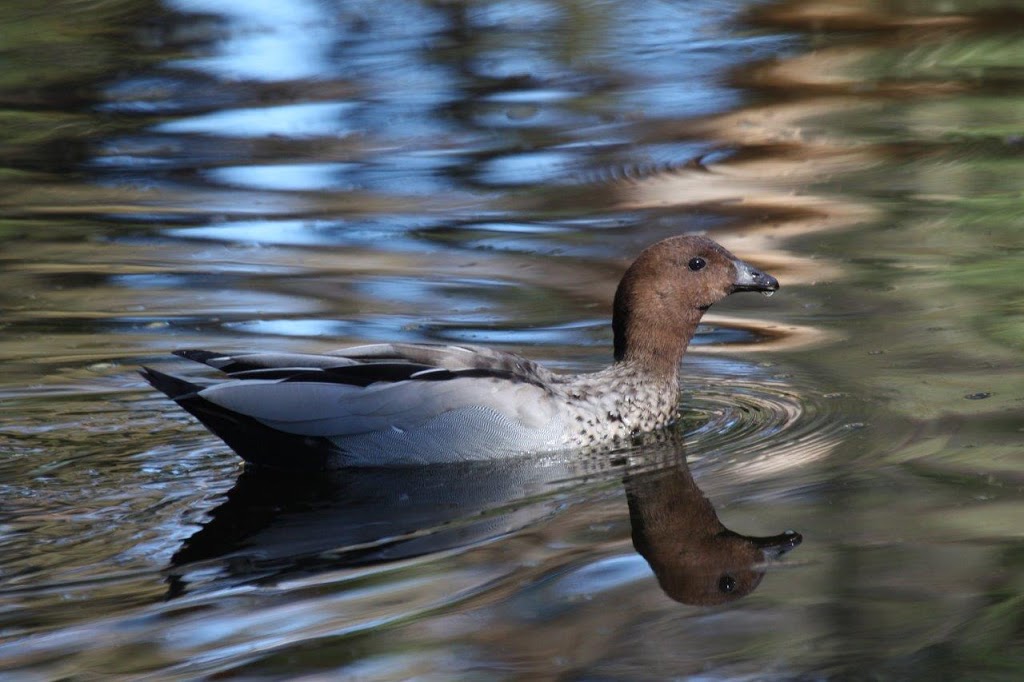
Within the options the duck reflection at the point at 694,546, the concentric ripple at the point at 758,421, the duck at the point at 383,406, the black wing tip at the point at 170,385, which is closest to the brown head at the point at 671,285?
the concentric ripple at the point at 758,421

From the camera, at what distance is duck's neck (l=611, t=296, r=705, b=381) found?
8.21m

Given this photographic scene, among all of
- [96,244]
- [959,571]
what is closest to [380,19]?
[96,244]

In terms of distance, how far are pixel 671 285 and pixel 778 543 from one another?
96.8 inches

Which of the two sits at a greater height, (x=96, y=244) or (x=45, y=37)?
(x=45, y=37)

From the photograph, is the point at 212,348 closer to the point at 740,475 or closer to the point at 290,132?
the point at 740,475

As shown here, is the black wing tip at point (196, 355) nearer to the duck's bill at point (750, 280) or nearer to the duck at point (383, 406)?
the duck at point (383, 406)

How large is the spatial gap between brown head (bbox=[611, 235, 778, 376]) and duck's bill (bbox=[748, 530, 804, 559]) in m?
2.19

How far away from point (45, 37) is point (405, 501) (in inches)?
492

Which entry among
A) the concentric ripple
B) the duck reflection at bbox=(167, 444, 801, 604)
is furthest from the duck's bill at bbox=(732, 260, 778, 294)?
the duck reflection at bbox=(167, 444, 801, 604)

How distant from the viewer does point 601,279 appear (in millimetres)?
10445

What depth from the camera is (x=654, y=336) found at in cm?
827

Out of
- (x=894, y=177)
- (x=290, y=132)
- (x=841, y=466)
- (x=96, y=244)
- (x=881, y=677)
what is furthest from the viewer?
(x=290, y=132)

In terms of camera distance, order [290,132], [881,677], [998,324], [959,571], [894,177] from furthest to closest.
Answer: [290,132]
[894,177]
[998,324]
[959,571]
[881,677]

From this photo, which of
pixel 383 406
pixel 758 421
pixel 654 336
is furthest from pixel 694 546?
pixel 654 336
